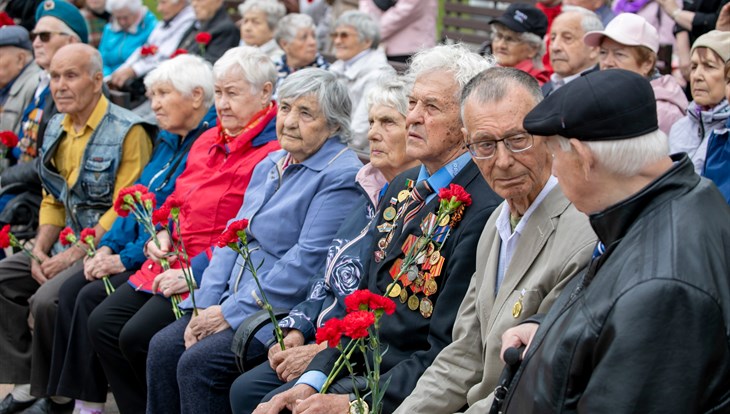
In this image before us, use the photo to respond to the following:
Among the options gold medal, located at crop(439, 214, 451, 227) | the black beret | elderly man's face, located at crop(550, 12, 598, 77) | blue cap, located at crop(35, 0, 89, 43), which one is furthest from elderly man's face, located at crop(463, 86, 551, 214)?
blue cap, located at crop(35, 0, 89, 43)

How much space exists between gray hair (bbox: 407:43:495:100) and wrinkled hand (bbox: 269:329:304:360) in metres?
1.24

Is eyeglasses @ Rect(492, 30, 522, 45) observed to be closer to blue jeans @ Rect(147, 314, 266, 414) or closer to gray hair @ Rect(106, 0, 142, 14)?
blue jeans @ Rect(147, 314, 266, 414)

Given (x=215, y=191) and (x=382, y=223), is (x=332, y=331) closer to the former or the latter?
(x=382, y=223)

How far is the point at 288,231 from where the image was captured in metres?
4.75

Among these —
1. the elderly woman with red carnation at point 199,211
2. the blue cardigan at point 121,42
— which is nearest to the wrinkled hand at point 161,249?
the elderly woman with red carnation at point 199,211

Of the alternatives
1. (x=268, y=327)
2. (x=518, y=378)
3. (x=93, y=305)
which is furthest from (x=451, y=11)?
(x=518, y=378)

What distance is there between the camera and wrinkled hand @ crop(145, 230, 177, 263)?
209 inches

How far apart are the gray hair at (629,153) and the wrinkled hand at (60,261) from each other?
14.7ft

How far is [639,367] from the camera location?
6.95ft

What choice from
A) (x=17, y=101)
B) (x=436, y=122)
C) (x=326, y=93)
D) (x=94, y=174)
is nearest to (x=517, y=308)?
(x=436, y=122)

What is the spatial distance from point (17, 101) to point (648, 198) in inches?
254

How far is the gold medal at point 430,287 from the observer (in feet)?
11.8

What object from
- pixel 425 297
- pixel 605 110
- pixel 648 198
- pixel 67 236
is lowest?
pixel 67 236

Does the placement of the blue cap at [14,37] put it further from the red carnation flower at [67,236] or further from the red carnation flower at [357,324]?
the red carnation flower at [357,324]
